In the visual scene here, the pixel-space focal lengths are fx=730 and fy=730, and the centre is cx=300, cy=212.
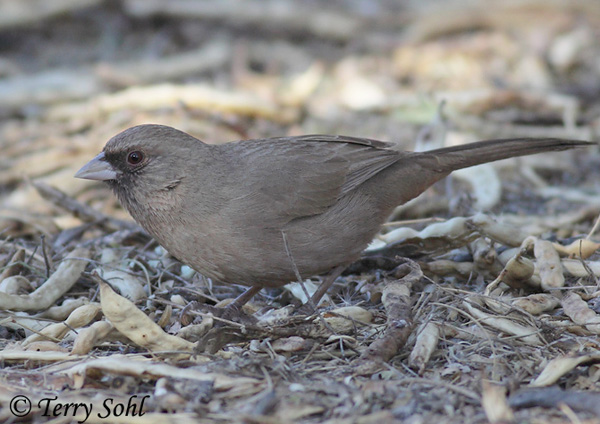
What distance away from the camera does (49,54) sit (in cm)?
1011

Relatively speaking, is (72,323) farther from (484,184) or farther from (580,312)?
(484,184)

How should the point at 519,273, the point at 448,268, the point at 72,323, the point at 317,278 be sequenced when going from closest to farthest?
1. the point at 72,323
2. the point at 519,273
3. the point at 448,268
4. the point at 317,278

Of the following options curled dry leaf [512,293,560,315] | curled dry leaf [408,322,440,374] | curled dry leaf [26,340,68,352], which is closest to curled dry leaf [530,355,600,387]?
curled dry leaf [408,322,440,374]

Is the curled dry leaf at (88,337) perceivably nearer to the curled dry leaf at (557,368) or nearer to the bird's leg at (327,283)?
the bird's leg at (327,283)

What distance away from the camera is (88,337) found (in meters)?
3.77

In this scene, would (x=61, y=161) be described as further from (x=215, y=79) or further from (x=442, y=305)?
(x=442, y=305)

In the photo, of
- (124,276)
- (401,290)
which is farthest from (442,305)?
(124,276)

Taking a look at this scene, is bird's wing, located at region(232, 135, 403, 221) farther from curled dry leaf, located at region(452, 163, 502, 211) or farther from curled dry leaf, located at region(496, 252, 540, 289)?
curled dry leaf, located at region(452, 163, 502, 211)

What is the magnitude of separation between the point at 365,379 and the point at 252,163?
1748 millimetres

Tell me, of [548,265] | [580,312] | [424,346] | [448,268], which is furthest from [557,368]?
[448,268]

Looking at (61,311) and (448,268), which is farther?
(448,268)

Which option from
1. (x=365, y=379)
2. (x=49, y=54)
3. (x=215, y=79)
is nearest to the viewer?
(x=365, y=379)

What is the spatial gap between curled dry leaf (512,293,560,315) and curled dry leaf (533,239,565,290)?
152 millimetres

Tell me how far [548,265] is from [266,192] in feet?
5.95
